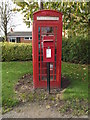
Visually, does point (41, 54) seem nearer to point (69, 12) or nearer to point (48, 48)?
point (48, 48)

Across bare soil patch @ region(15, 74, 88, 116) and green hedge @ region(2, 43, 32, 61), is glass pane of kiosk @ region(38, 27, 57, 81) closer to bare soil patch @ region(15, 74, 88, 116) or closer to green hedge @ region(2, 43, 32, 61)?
bare soil patch @ region(15, 74, 88, 116)

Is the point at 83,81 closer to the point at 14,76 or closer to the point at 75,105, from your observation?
the point at 75,105

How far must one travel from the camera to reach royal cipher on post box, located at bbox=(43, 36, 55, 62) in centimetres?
460

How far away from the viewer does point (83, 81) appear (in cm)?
582

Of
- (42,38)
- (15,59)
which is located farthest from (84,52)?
(42,38)

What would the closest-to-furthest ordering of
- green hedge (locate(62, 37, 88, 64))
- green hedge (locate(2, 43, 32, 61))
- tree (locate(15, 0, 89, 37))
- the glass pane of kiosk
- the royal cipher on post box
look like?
1. the royal cipher on post box
2. the glass pane of kiosk
3. tree (locate(15, 0, 89, 37))
4. green hedge (locate(62, 37, 88, 64))
5. green hedge (locate(2, 43, 32, 61))

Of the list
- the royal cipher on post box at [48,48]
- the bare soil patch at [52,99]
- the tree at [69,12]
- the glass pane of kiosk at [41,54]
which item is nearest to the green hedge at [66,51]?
the tree at [69,12]

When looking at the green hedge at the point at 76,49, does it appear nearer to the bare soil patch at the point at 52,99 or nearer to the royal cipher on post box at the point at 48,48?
the bare soil patch at the point at 52,99

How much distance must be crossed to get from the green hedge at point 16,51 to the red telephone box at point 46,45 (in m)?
5.56

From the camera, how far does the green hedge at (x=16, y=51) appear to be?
10547mm

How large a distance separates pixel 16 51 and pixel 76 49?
3847 mm

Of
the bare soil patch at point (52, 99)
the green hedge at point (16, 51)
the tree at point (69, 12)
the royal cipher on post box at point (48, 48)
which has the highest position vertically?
the tree at point (69, 12)

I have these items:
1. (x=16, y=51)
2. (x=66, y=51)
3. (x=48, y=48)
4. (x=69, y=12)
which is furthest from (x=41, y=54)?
(x=16, y=51)

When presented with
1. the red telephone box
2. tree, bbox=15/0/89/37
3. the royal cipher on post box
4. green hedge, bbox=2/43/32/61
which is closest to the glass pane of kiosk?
the red telephone box
